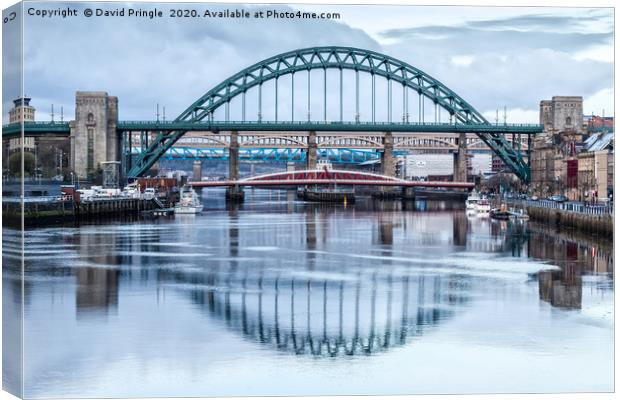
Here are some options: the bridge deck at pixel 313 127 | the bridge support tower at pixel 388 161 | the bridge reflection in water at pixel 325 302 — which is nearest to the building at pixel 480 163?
the bridge support tower at pixel 388 161

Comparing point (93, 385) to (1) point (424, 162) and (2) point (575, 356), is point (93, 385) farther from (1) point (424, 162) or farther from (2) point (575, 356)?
(1) point (424, 162)

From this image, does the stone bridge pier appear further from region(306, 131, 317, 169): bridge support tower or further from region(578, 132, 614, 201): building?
region(578, 132, 614, 201): building

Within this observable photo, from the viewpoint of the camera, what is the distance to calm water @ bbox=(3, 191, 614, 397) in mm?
13758

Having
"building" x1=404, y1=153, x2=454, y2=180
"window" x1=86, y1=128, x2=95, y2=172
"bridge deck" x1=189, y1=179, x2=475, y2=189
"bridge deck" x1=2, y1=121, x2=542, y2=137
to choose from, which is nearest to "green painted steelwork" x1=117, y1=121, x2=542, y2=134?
"bridge deck" x1=2, y1=121, x2=542, y2=137

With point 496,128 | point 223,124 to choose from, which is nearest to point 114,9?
point 223,124

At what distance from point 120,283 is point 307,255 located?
27.7ft

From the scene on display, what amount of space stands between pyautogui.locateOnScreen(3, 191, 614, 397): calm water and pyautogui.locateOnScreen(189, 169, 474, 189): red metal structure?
47.5 meters

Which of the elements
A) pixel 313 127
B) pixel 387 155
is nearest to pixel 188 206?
pixel 313 127

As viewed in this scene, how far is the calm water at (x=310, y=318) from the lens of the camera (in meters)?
13.8

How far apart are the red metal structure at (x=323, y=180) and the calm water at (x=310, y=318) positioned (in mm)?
47470

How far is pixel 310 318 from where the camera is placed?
1825 cm

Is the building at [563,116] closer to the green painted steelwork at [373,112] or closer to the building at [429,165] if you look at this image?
the green painted steelwork at [373,112]

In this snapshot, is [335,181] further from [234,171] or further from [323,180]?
[234,171]

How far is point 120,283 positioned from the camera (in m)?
23.2
